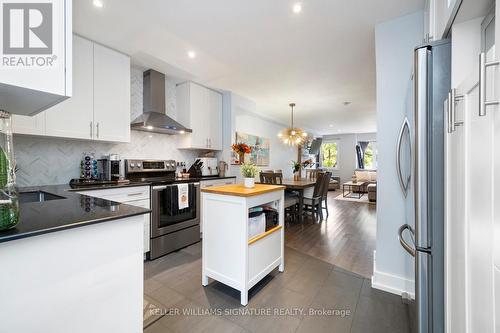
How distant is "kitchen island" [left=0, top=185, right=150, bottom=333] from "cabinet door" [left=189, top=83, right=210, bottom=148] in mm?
2595

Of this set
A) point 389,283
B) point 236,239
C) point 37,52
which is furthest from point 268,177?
point 37,52

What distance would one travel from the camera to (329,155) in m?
10.8

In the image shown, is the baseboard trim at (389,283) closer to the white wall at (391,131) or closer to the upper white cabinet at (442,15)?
the white wall at (391,131)

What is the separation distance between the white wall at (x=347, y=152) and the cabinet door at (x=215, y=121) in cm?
793

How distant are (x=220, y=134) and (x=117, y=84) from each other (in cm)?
189

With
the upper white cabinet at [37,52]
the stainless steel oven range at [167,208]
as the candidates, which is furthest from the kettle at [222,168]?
the upper white cabinet at [37,52]

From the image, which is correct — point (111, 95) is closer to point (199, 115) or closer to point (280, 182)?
point (199, 115)

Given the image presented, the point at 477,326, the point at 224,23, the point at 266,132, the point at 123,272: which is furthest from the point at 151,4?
the point at 266,132

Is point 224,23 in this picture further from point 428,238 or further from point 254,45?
point 428,238

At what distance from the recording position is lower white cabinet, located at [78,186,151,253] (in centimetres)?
226

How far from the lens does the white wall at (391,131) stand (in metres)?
1.97

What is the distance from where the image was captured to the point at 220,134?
4168mm

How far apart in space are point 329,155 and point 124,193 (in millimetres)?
9974

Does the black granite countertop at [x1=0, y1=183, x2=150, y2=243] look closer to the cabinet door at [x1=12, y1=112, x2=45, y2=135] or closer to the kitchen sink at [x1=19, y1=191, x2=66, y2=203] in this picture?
the kitchen sink at [x1=19, y1=191, x2=66, y2=203]
